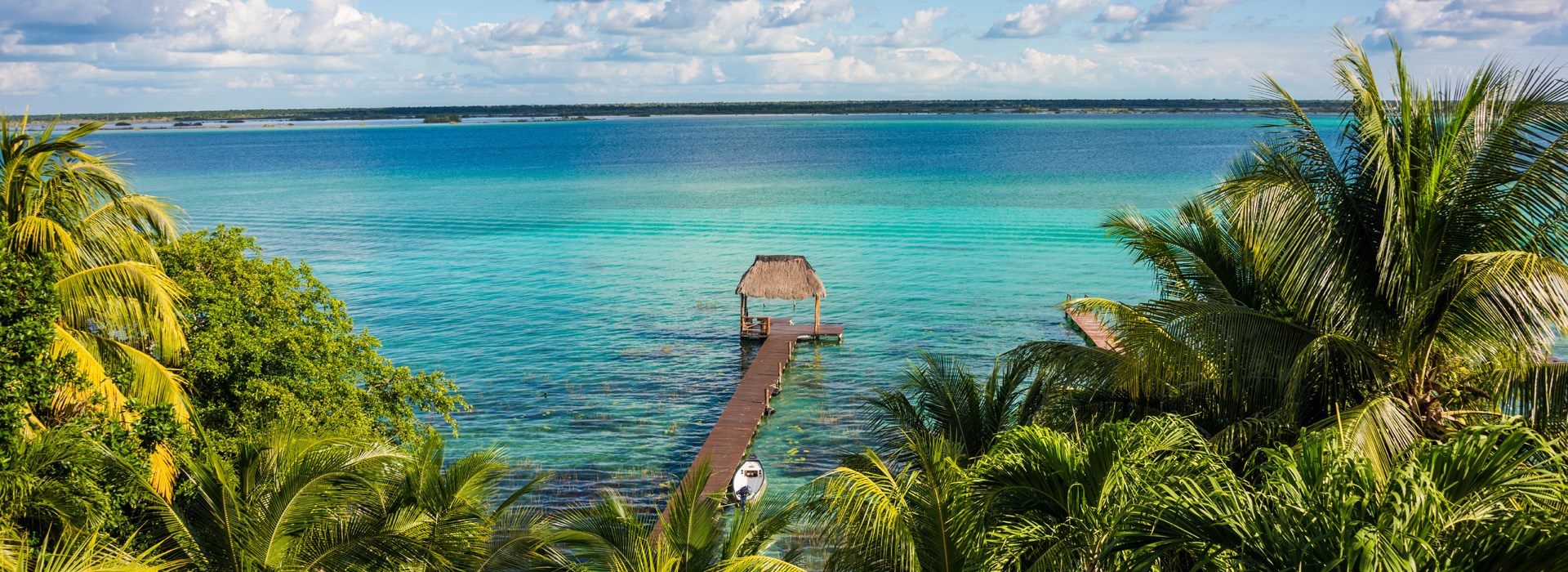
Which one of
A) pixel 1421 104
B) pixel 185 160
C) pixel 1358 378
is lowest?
pixel 185 160

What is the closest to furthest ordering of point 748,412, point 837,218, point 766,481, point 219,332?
1. point 219,332
2. point 766,481
3. point 748,412
4. point 837,218

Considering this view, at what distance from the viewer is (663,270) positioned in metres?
→ 35.0

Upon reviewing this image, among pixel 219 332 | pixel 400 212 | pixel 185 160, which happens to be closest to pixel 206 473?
pixel 219 332

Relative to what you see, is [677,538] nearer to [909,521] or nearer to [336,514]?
[909,521]

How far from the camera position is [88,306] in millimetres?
8609

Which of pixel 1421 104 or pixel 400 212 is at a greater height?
pixel 1421 104

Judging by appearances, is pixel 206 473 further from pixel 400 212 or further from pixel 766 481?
pixel 400 212

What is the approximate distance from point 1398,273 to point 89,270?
10.4 meters

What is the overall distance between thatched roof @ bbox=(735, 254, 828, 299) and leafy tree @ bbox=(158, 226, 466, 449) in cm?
1288

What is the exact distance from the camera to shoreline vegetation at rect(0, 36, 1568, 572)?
19.0ft

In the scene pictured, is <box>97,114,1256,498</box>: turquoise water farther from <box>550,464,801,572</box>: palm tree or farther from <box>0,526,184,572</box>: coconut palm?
<box>550,464,801,572</box>: palm tree

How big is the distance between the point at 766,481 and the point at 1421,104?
10.9 m

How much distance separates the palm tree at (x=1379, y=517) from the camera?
371cm

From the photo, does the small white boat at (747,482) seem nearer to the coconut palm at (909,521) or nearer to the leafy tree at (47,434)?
the coconut palm at (909,521)
